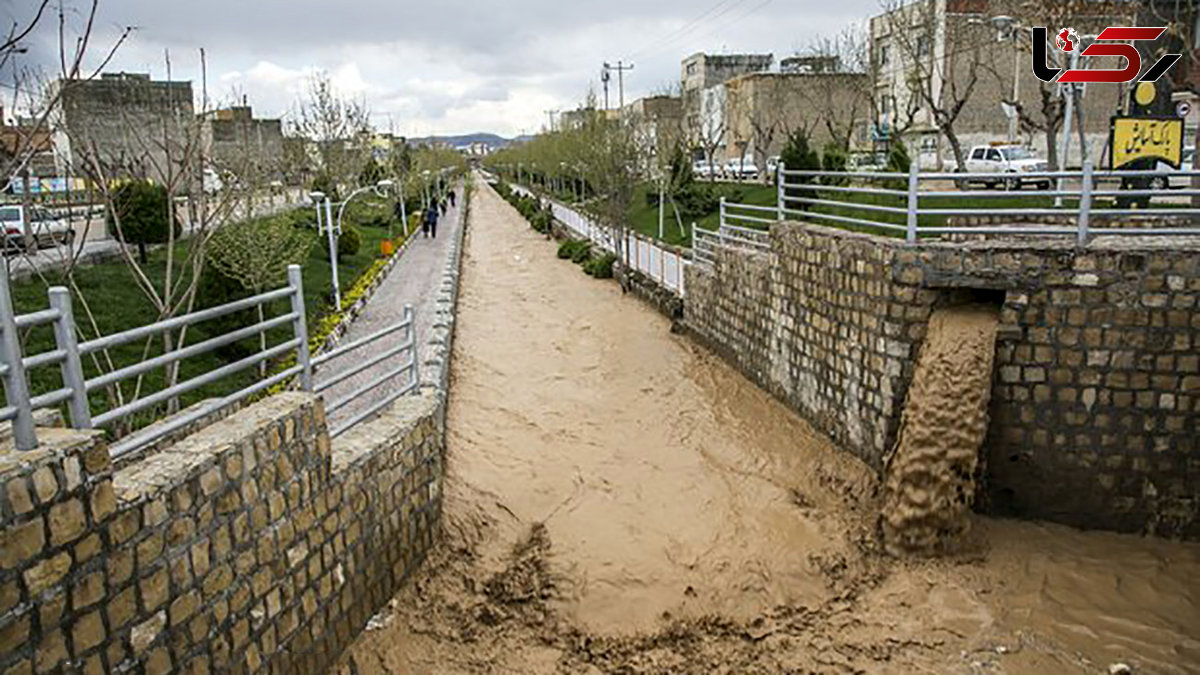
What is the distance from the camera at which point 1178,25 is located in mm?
14352

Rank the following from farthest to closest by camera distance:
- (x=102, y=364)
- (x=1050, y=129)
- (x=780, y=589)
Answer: (x=1050, y=129)
(x=102, y=364)
(x=780, y=589)

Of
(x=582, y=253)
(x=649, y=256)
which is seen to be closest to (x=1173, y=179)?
(x=649, y=256)

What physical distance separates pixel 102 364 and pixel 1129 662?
1291cm

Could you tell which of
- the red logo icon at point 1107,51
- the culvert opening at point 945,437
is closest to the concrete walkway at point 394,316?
the culvert opening at point 945,437

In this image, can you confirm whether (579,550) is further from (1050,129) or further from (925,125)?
(925,125)

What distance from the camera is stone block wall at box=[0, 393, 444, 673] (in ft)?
12.1

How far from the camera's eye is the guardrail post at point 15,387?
3643mm

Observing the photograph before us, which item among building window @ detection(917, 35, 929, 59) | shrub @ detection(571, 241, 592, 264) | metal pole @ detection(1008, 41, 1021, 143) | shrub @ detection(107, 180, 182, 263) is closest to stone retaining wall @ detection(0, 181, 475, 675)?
shrub @ detection(107, 180, 182, 263)

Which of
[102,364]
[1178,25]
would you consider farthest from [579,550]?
[1178,25]

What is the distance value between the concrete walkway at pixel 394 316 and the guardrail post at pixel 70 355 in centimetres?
425

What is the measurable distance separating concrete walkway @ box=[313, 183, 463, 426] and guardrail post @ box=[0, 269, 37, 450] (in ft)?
15.3

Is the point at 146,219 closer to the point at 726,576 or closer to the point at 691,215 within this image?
the point at 726,576

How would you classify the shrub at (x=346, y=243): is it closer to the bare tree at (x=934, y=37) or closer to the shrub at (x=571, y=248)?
the shrub at (x=571, y=248)

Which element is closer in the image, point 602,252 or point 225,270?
point 225,270
